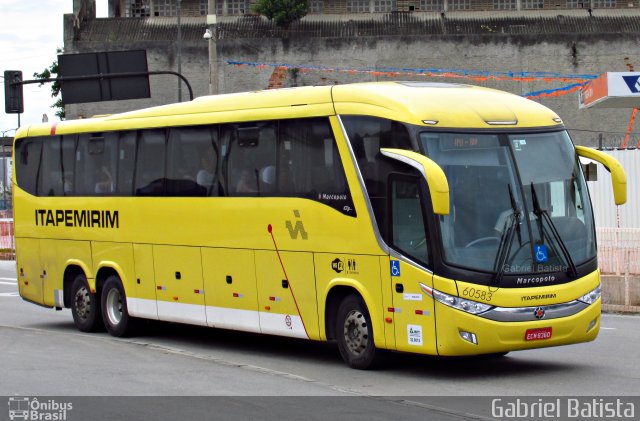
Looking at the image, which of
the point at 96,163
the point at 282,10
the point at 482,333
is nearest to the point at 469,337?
the point at 482,333

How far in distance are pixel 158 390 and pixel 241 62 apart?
2071 inches

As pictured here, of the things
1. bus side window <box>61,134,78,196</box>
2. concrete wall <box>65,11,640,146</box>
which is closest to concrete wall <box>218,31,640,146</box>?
concrete wall <box>65,11,640,146</box>

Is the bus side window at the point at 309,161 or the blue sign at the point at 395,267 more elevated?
the bus side window at the point at 309,161

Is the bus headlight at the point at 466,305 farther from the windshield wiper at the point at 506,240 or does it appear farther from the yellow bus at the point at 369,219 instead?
the windshield wiper at the point at 506,240

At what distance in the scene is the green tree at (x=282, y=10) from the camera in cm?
6450

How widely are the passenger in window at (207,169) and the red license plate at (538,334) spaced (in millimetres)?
5361

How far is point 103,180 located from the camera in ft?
63.7

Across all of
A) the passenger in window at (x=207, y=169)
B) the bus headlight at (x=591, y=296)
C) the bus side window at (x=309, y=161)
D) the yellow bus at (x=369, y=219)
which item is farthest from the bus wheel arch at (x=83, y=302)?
the bus headlight at (x=591, y=296)

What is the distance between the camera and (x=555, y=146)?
14188 millimetres

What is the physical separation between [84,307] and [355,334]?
23.0 ft

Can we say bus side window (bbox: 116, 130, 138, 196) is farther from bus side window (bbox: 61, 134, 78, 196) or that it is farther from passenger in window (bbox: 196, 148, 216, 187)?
passenger in window (bbox: 196, 148, 216, 187)

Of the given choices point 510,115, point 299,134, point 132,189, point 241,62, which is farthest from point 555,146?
point 241,62
